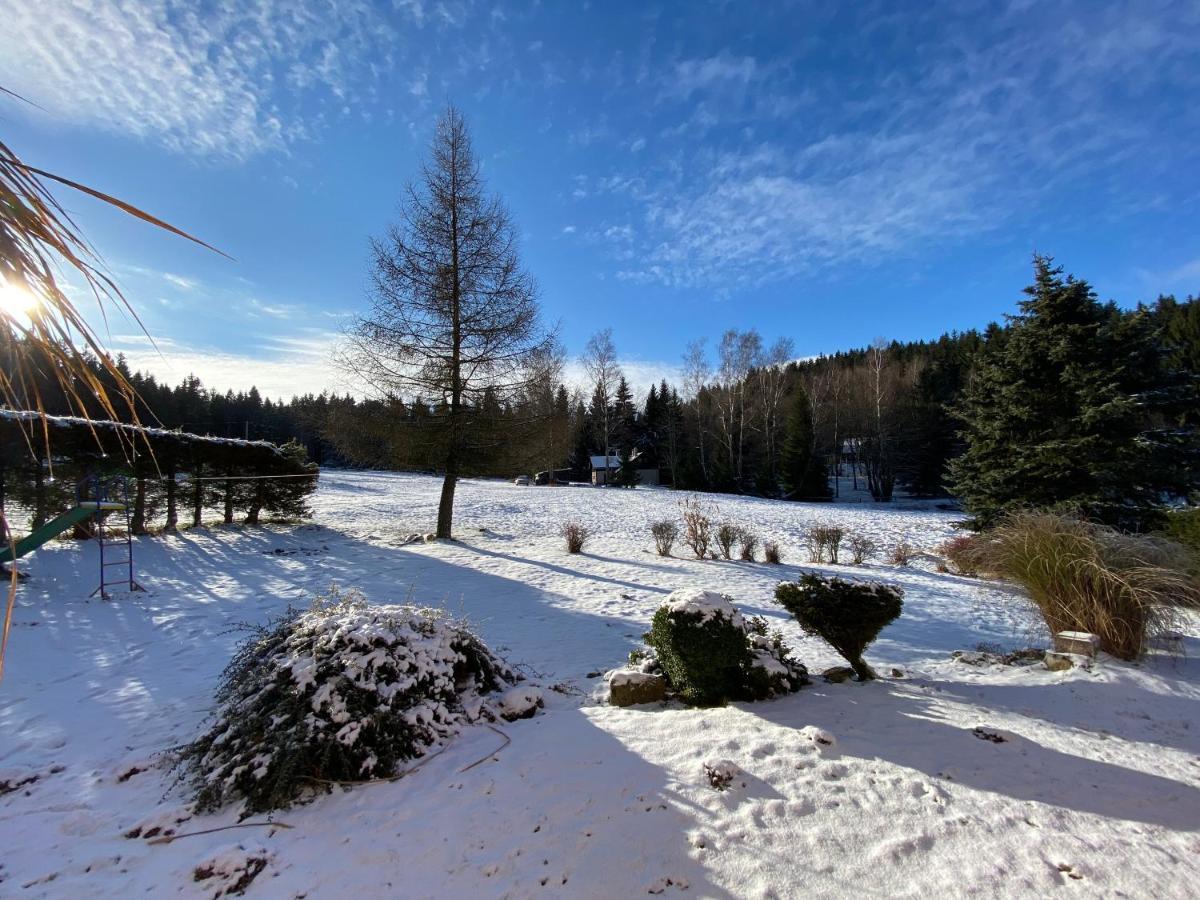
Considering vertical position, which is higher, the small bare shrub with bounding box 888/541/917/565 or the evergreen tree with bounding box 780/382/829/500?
the evergreen tree with bounding box 780/382/829/500

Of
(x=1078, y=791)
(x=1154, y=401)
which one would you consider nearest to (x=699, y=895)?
(x=1078, y=791)

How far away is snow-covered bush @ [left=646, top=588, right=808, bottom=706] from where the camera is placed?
381 cm

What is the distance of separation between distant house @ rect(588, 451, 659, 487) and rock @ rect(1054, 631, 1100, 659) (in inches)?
1163

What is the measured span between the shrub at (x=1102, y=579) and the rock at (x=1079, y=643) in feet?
0.36

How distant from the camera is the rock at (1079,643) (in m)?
4.65

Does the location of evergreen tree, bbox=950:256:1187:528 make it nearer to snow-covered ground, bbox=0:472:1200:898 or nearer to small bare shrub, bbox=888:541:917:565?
small bare shrub, bbox=888:541:917:565

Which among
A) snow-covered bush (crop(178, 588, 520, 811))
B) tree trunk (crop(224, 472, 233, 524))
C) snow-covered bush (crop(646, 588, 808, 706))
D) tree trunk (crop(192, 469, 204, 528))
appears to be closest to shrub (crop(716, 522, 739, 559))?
snow-covered bush (crop(646, 588, 808, 706))

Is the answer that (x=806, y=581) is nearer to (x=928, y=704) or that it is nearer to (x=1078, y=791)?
(x=928, y=704)

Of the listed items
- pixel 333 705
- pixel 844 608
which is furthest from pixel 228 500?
pixel 844 608

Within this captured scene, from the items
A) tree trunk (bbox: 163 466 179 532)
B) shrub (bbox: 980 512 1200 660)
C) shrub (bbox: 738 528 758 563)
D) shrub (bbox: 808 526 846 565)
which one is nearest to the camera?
shrub (bbox: 980 512 1200 660)

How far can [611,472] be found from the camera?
121 feet

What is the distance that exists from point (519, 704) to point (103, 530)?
10.1 meters

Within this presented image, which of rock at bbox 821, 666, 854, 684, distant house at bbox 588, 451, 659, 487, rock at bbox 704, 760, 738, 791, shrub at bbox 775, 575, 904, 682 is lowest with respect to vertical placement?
rock at bbox 821, 666, 854, 684

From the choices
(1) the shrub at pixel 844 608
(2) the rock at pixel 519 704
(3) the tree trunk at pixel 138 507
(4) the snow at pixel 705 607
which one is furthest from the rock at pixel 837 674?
(3) the tree trunk at pixel 138 507
